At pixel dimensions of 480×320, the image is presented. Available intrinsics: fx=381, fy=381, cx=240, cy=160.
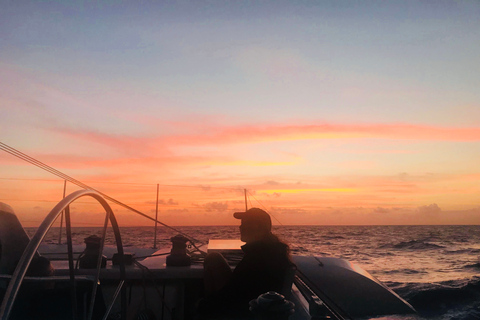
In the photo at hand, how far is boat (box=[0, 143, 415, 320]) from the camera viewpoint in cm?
220

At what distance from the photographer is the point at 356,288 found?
658 cm

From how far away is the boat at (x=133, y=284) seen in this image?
2199mm

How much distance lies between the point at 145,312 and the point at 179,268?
0.73m

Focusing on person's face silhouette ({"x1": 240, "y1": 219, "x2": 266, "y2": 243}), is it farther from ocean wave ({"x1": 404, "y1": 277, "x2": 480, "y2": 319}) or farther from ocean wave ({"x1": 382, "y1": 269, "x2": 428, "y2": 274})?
ocean wave ({"x1": 382, "y1": 269, "x2": 428, "y2": 274})

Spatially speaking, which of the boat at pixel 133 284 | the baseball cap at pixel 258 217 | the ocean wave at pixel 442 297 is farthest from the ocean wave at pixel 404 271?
the baseball cap at pixel 258 217

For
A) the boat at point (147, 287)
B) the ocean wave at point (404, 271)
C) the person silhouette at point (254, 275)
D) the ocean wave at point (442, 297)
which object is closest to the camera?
the boat at point (147, 287)

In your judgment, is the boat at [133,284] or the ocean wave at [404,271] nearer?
the boat at [133,284]

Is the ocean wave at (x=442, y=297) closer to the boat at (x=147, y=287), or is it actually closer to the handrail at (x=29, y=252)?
the boat at (x=147, y=287)

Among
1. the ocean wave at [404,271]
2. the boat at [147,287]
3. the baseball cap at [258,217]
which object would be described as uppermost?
the baseball cap at [258,217]

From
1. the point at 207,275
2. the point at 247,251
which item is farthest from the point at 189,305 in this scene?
the point at 247,251

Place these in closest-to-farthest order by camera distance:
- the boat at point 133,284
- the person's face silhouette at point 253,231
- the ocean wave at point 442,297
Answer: the boat at point 133,284, the person's face silhouette at point 253,231, the ocean wave at point 442,297

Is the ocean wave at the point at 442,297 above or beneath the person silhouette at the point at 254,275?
beneath

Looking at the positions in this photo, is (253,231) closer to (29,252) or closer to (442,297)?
(29,252)

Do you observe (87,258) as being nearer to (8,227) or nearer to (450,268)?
(8,227)
